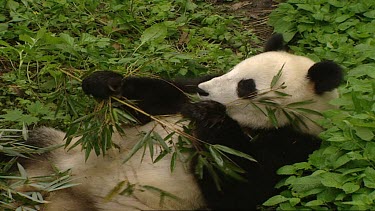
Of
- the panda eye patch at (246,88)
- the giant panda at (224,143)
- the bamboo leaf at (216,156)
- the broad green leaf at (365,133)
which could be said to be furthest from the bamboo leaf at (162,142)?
the broad green leaf at (365,133)

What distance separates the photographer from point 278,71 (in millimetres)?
4484

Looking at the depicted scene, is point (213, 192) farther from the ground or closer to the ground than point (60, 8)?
closer to the ground

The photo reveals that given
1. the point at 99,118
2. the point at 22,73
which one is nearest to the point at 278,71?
the point at 99,118

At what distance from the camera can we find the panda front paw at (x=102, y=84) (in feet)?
15.0

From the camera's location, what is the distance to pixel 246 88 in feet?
14.7

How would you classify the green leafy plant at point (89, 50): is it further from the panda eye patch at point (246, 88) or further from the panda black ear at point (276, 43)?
the panda black ear at point (276, 43)

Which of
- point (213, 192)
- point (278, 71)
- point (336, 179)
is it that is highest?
point (278, 71)

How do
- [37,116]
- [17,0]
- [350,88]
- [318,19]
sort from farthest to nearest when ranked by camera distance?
[17,0] → [318,19] → [37,116] → [350,88]

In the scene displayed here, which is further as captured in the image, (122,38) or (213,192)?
(122,38)

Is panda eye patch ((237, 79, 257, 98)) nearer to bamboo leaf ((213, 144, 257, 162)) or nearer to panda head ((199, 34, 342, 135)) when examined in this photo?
panda head ((199, 34, 342, 135))

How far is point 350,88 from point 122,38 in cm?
266

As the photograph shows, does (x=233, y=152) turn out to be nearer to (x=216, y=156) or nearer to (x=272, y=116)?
(x=216, y=156)

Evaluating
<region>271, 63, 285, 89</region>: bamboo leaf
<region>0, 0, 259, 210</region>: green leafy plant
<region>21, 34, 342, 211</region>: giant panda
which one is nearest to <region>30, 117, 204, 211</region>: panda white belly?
<region>21, 34, 342, 211</region>: giant panda

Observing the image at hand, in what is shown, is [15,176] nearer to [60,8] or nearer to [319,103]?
[319,103]
